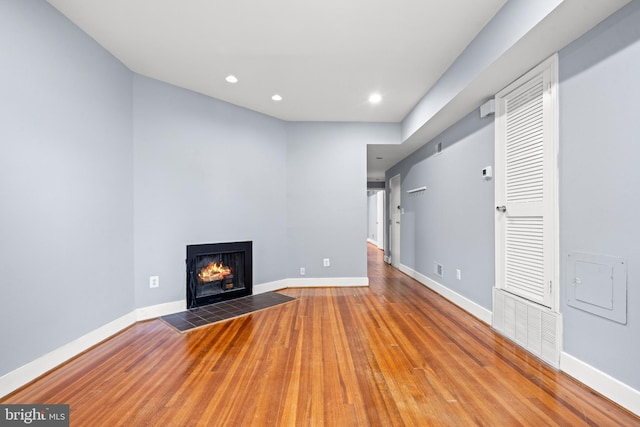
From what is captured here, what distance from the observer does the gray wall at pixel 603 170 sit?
152 centimetres

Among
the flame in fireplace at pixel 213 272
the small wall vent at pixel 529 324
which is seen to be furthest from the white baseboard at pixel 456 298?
the flame in fireplace at pixel 213 272

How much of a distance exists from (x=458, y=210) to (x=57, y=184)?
3.97 m

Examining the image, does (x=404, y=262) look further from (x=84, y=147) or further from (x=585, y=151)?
(x=84, y=147)

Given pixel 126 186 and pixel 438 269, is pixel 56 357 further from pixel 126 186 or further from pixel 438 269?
pixel 438 269

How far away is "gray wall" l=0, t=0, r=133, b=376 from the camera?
1703 millimetres

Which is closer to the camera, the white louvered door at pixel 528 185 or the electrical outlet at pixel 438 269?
the white louvered door at pixel 528 185

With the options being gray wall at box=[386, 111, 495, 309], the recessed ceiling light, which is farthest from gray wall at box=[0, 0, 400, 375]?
→ gray wall at box=[386, 111, 495, 309]

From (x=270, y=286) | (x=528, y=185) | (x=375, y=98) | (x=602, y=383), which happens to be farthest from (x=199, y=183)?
(x=602, y=383)

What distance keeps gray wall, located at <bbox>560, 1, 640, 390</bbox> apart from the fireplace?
3346mm

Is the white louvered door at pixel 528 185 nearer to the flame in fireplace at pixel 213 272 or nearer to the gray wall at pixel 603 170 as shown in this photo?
the gray wall at pixel 603 170

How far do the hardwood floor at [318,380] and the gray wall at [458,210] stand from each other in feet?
2.16

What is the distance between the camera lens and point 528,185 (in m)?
2.26

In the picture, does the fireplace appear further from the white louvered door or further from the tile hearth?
the white louvered door

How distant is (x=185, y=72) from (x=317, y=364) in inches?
122
